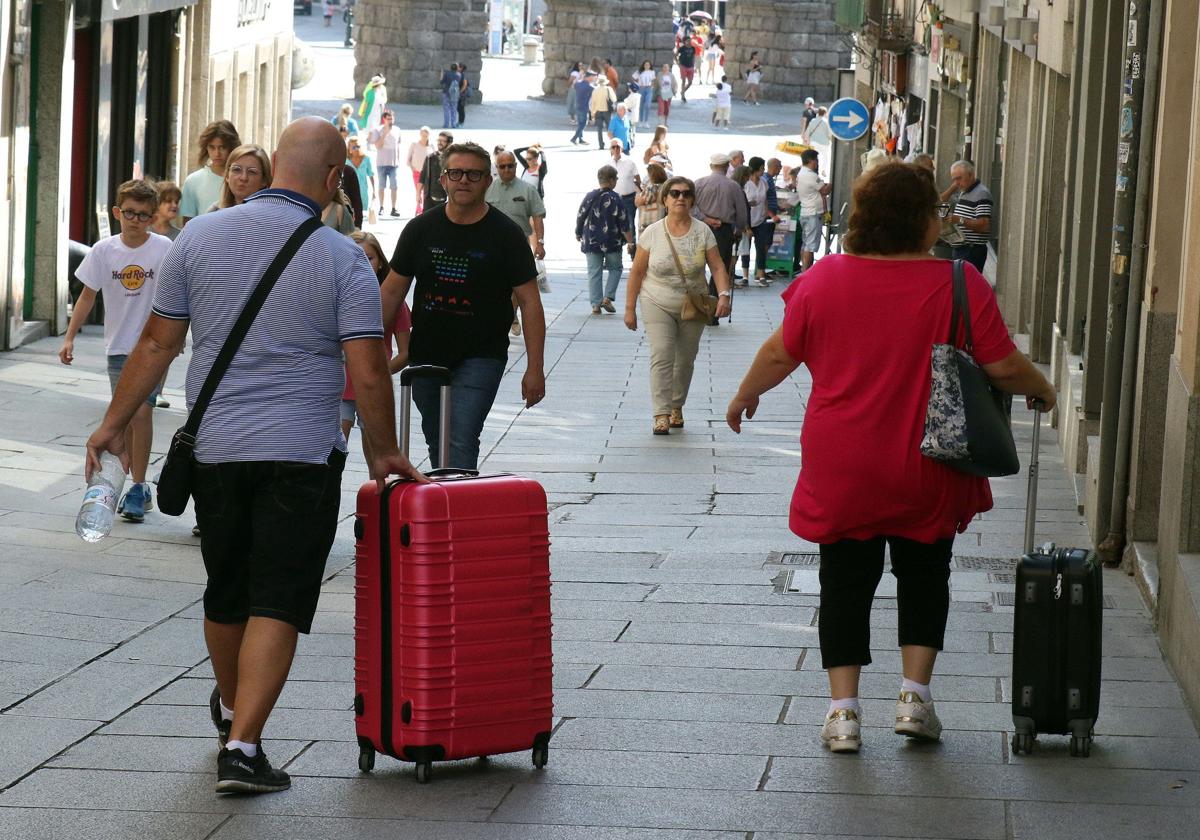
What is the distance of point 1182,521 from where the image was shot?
23.4 feet

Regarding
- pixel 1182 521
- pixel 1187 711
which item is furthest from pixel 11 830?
pixel 1182 521

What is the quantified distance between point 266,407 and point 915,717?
1986 millimetres

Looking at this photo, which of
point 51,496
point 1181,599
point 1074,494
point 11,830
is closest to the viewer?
point 11,830

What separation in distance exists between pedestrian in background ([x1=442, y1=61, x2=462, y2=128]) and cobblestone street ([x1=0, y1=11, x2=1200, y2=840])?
39.1 m

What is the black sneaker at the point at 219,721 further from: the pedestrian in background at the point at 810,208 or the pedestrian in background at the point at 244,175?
the pedestrian in background at the point at 810,208

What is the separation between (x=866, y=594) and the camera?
586 centimetres

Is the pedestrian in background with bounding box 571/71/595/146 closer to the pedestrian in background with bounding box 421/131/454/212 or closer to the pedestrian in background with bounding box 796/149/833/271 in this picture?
the pedestrian in background with bounding box 796/149/833/271

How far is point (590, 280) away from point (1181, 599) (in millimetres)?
14868

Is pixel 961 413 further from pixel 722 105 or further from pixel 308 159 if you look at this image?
pixel 722 105

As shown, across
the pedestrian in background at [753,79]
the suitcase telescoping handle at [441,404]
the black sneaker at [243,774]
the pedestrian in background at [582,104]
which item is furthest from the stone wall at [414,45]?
the black sneaker at [243,774]

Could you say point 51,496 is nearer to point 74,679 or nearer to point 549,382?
point 74,679

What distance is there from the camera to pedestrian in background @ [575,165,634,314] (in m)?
21.3

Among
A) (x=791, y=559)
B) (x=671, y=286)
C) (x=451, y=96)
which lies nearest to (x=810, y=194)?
(x=671, y=286)

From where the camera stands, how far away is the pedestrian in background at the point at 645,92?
5525 cm
